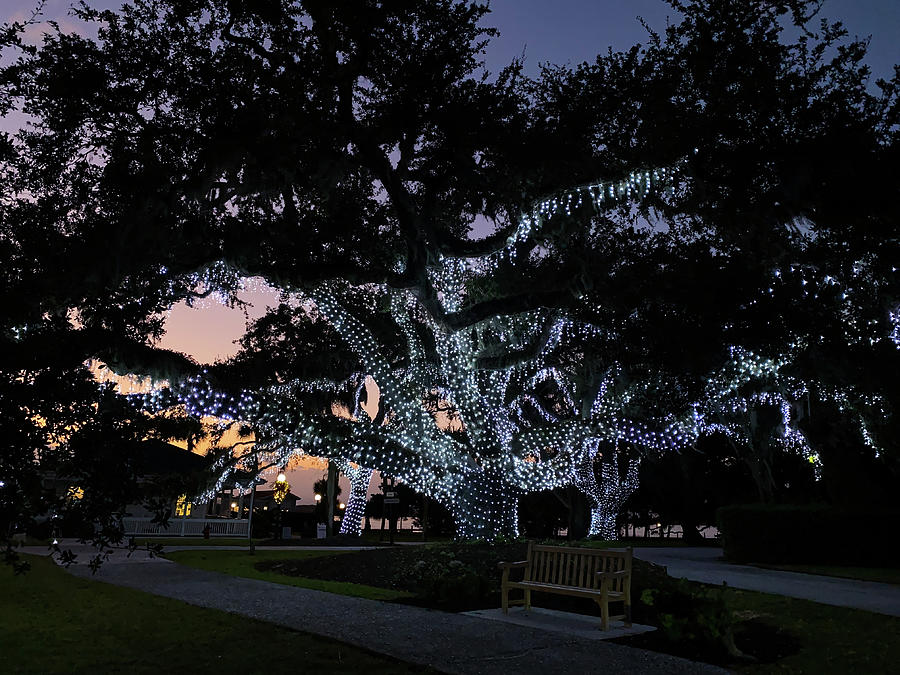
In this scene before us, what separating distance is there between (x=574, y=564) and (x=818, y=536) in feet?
40.7

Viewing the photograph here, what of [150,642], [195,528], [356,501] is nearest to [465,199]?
[150,642]

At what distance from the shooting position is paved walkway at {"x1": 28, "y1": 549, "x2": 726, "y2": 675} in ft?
17.9

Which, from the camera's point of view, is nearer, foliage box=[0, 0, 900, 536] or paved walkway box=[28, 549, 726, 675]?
paved walkway box=[28, 549, 726, 675]

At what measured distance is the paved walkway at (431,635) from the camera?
5.45m

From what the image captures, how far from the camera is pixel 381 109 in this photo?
12.8 m

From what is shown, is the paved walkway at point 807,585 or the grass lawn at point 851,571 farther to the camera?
the grass lawn at point 851,571

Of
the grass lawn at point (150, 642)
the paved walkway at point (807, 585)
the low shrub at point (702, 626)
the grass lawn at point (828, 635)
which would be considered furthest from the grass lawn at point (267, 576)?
the paved walkway at point (807, 585)

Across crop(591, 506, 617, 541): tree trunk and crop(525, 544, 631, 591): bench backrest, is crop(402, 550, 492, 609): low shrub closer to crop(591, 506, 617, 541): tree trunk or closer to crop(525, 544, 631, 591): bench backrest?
crop(525, 544, 631, 591): bench backrest

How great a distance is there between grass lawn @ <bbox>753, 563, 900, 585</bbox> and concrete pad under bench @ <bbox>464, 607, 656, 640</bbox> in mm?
9057

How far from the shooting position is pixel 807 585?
1225 centimetres

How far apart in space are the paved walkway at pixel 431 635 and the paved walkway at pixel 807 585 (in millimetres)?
4623

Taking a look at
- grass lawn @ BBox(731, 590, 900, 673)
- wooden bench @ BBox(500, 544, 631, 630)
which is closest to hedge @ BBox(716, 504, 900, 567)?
grass lawn @ BBox(731, 590, 900, 673)

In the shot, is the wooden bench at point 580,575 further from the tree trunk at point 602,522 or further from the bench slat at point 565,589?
the tree trunk at point 602,522

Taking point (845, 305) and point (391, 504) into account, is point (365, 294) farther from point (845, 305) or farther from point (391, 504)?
point (845, 305)
